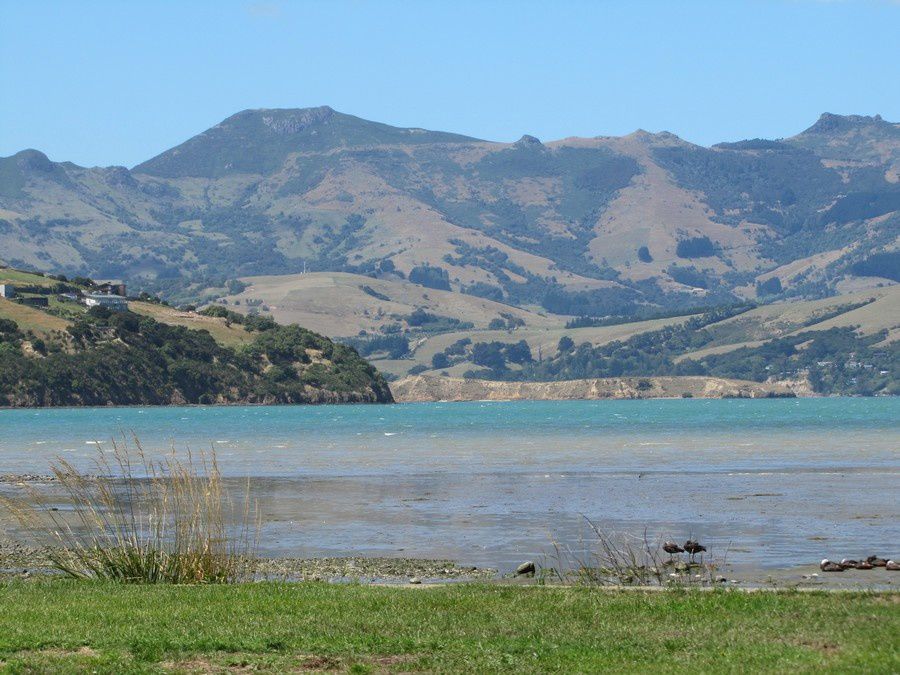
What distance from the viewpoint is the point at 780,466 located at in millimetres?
64375

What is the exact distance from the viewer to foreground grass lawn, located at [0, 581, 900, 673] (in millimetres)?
16391

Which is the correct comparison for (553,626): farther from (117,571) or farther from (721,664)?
(117,571)

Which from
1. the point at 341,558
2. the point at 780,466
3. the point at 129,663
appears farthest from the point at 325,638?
the point at 780,466

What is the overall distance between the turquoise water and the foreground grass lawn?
8.14m

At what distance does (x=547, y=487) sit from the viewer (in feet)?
171

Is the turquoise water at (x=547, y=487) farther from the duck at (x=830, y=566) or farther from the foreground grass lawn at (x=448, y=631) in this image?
the foreground grass lawn at (x=448, y=631)

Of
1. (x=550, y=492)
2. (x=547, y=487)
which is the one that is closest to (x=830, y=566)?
(x=550, y=492)

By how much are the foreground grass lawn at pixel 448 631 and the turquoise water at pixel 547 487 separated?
8144 mm

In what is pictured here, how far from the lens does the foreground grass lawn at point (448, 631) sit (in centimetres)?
1639

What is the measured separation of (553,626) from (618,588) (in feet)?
12.6

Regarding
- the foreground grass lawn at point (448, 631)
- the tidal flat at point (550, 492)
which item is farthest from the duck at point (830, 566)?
the foreground grass lawn at point (448, 631)

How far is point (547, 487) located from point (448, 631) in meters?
33.7

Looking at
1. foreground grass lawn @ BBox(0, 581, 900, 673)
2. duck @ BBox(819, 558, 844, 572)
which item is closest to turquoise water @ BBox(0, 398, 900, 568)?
duck @ BBox(819, 558, 844, 572)

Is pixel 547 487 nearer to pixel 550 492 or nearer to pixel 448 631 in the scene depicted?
pixel 550 492
